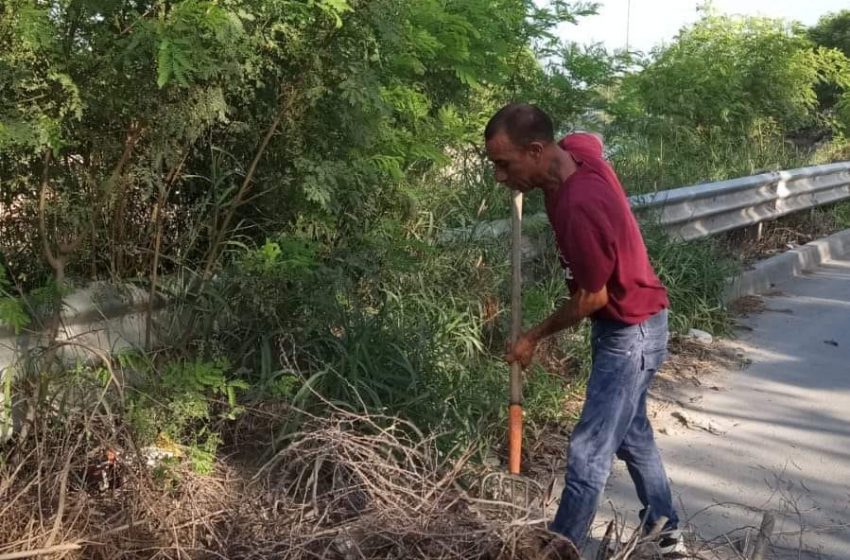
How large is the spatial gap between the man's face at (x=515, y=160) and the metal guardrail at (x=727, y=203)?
7.56 feet

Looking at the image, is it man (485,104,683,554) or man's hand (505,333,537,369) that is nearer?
man (485,104,683,554)

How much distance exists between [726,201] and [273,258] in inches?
233

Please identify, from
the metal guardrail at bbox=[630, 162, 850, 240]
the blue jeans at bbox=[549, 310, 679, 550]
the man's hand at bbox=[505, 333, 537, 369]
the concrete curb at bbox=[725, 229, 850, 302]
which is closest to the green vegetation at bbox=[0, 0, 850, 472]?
the man's hand at bbox=[505, 333, 537, 369]

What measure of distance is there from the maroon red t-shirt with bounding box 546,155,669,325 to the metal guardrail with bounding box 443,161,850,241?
239 cm

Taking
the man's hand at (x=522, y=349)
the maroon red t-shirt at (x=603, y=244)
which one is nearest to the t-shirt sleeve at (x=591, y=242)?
the maroon red t-shirt at (x=603, y=244)

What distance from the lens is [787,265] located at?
9492mm

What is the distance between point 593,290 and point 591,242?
0.18 m

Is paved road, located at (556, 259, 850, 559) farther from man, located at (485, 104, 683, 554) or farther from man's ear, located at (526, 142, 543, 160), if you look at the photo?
man's ear, located at (526, 142, 543, 160)

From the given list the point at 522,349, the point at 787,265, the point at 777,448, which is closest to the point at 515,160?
the point at 522,349

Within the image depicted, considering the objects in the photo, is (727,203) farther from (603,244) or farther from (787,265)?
(603,244)

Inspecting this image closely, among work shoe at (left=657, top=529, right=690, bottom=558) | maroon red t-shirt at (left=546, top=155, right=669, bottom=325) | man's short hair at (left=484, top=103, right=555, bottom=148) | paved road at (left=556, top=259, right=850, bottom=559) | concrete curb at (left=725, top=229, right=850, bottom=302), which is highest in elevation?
man's short hair at (left=484, top=103, right=555, bottom=148)

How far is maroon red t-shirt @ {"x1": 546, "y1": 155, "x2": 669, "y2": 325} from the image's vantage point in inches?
130

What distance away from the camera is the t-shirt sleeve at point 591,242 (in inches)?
130

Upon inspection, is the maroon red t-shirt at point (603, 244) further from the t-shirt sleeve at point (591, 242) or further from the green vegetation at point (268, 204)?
the green vegetation at point (268, 204)
